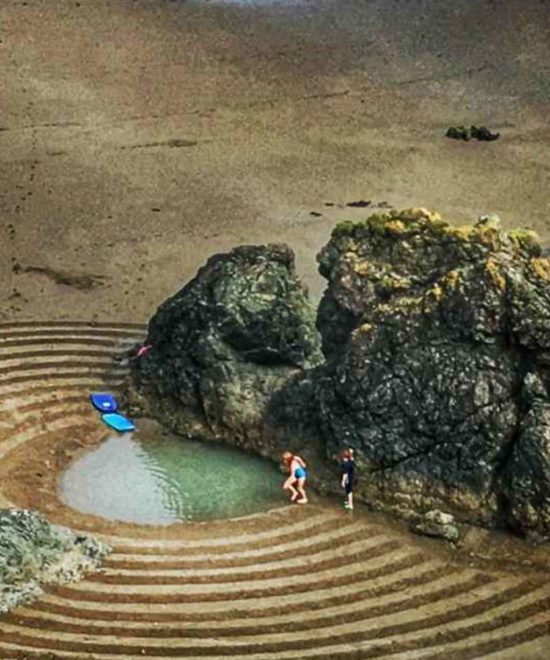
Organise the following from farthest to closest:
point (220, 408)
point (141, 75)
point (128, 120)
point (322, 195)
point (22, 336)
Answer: point (141, 75) < point (128, 120) < point (322, 195) < point (22, 336) < point (220, 408)

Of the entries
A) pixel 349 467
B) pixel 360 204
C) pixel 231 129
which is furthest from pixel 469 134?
pixel 349 467

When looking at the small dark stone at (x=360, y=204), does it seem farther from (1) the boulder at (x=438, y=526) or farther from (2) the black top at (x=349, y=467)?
(1) the boulder at (x=438, y=526)

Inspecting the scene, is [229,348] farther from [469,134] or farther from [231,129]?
[469,134]

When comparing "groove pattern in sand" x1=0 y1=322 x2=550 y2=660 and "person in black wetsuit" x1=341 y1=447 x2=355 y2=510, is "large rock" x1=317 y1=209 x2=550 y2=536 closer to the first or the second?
"person in black wetsuit" x1=341 y1=447 x2=355 y2=510

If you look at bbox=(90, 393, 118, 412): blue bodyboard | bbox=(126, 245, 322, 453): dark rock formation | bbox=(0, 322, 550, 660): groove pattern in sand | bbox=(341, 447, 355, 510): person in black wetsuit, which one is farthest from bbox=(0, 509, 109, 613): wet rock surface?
bbox=(90, 393, 118, 412): blue bodyboard

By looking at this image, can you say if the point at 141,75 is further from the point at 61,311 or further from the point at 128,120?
the point at 61,311

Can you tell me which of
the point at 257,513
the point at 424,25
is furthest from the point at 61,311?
the point at 424,25
